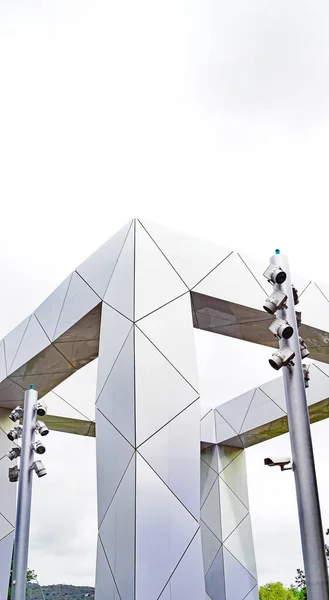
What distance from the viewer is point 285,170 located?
13805mm

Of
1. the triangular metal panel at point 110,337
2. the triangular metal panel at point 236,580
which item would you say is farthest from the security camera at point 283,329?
the triangular metal panel at point 236,580

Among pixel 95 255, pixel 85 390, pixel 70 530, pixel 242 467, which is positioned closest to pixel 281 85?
pixel 95 255

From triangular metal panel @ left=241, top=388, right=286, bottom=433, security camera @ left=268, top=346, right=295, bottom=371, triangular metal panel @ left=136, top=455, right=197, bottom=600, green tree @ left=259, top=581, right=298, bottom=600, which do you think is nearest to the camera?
security camera @ left=268, top=346, right=295, bottom=371

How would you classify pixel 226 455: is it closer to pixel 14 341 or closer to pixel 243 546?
A: pixel 243 546

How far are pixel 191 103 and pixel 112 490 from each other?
7.49 meters

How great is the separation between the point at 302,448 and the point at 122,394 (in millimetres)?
3723

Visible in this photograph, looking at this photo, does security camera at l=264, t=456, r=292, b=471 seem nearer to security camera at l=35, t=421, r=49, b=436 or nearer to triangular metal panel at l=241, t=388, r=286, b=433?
security camera at l=35, t=421, r=49, b=436

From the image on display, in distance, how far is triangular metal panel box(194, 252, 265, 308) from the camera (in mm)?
11531

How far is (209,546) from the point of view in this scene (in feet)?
70.4

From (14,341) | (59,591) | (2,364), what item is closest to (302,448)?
(14,341)

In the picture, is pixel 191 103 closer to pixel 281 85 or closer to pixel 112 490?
pixel 281 85

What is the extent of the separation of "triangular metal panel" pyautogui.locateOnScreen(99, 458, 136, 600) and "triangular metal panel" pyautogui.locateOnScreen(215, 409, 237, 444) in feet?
40.6

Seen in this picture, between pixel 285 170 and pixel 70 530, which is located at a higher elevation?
pixel 285 170

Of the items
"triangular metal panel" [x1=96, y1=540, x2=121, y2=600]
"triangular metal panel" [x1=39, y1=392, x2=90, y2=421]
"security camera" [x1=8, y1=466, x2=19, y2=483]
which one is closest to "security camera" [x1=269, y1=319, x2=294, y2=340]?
"triangular metal panel" [x1=96, y1=540, x2=121, y2=600]
